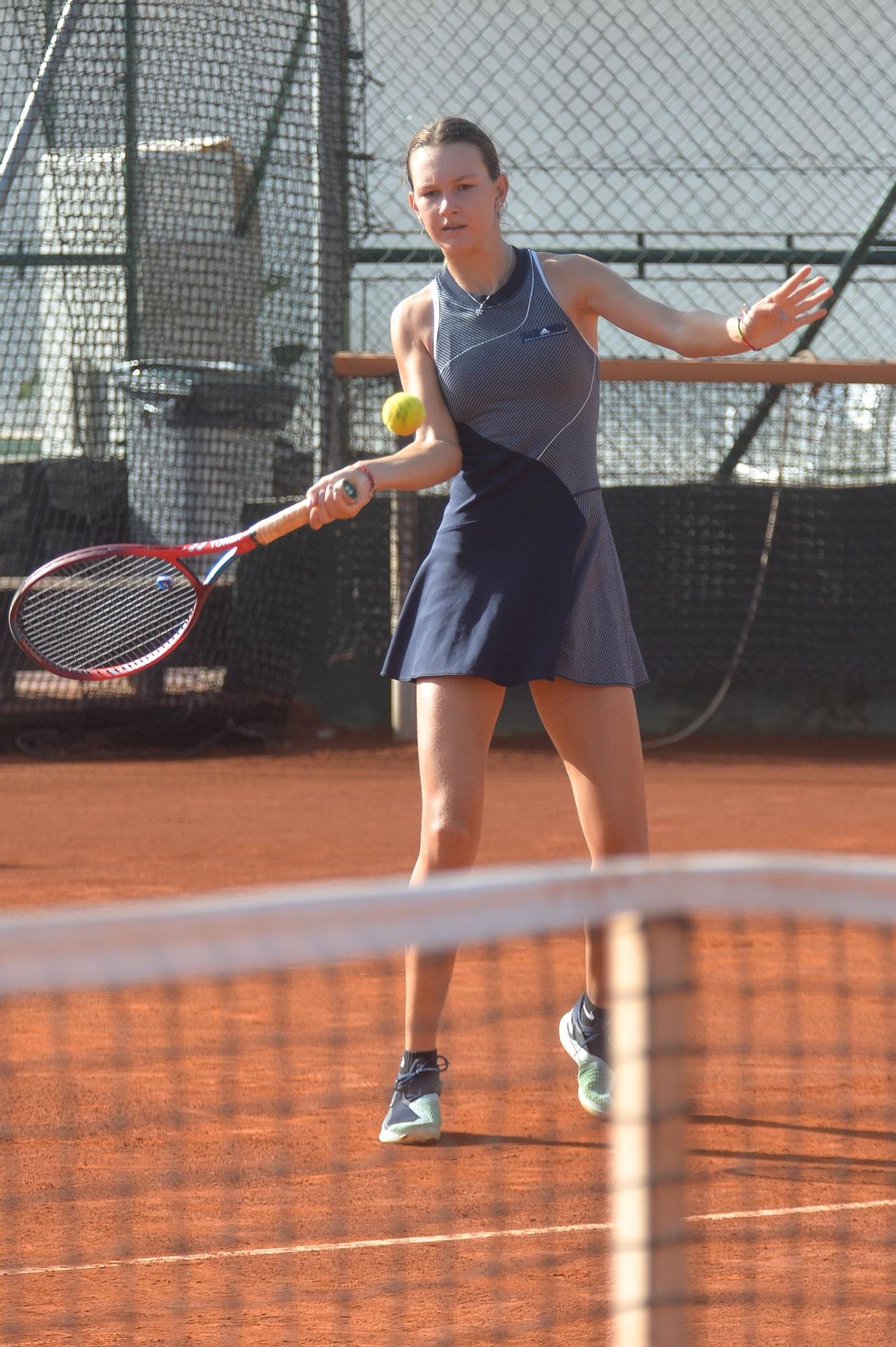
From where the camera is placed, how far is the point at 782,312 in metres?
2.94

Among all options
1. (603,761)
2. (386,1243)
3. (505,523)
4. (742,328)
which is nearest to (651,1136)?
(386,1243)

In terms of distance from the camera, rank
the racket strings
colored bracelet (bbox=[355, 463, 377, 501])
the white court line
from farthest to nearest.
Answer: the racket strings → colored bracelet (bbox=[355, 463, 377, 501]) → the white court line

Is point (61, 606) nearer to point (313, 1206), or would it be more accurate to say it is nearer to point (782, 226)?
point (313, 1206)

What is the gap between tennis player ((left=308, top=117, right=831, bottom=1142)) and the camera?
9.77ft

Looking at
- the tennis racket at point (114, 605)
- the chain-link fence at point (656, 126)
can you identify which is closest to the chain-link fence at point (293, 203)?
the chain-link fence at point (656, 126)

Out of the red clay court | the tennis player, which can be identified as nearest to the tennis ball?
the tennis player

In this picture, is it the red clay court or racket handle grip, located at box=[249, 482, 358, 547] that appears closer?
the red clay court

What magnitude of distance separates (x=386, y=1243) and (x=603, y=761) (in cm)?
101

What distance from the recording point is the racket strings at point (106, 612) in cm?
396

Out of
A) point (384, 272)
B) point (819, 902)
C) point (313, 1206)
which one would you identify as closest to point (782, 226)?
point (384, 272)

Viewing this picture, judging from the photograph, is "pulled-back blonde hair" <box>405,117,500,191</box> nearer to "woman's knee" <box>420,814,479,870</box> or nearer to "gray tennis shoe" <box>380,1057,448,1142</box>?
"woman's knee" <box>420,814,479,870</box>

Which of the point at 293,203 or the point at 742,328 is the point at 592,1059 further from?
the point at 293,203

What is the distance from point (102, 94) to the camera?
8.00m

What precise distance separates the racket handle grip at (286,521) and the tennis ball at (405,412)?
178mm
